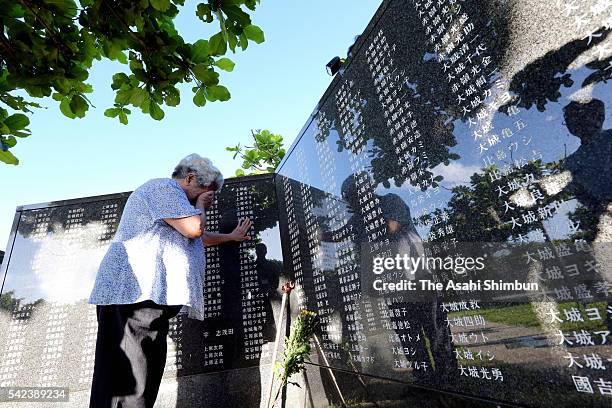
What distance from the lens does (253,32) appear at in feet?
5.15

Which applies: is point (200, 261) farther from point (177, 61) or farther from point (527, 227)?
point (527, 227)

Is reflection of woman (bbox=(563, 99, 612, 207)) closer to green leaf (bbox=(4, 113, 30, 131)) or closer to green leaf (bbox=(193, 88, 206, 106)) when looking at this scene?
green leaf (bbox=(193, 88, 206, 106))

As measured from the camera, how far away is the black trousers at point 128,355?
6.65 feet

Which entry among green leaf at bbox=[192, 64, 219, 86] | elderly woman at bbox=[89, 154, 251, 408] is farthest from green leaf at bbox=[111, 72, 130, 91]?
elderly woman at bbox=[89, 154, 251, 408]

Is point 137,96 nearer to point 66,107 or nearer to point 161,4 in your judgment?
point 66,107

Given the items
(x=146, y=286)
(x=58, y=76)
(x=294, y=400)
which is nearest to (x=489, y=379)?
(x=146, y=286)

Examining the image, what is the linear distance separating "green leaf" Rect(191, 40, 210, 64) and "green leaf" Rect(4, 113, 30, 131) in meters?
1.03

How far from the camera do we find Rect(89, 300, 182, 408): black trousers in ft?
6.65

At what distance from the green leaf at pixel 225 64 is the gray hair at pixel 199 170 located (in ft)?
4.47

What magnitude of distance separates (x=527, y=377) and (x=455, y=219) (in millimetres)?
714

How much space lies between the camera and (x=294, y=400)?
12.2 ft

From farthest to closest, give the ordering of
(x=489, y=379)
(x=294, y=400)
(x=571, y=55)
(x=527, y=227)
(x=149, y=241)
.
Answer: (x=294, y=400) < (x=149, y=241) < (x=489, y=379) < (x=527, y=227) < (x=571, y=55)

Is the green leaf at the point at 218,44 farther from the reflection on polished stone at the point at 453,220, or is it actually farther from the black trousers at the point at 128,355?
the black trousers at the point at 128,355
